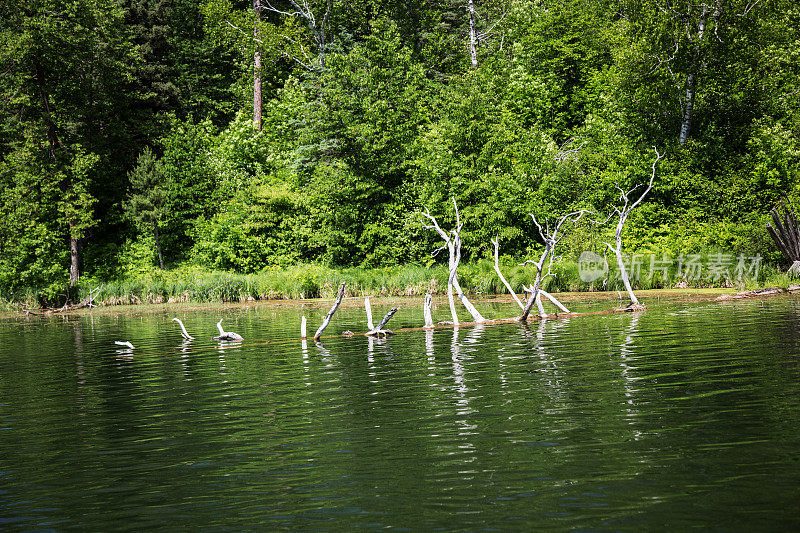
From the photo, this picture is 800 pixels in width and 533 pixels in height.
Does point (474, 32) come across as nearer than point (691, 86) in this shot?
No

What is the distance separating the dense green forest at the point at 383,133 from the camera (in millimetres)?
40844

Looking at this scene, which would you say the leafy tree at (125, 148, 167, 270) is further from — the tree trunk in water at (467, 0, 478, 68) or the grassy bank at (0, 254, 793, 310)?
the tree trunk in water at (467, 0, 478, 68)

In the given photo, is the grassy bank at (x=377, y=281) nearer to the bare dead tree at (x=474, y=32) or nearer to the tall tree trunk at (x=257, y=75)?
the tall tree trunk at (x=257, y=75)

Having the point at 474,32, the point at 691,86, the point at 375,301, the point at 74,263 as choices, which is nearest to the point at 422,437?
the point at 375,301

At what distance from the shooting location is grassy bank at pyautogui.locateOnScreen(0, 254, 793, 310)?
35.4 m

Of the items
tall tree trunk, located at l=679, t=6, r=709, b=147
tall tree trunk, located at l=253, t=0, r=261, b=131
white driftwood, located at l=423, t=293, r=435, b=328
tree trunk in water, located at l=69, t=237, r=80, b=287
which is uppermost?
tall tree trunk, located at l=253, t=0, r=261, b=131

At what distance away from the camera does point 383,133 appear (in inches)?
1822

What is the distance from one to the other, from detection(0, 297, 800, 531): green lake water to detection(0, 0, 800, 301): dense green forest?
2557 cm

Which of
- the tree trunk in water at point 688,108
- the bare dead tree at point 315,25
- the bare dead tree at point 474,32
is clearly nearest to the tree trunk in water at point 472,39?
the bare dead tree at point 474,32

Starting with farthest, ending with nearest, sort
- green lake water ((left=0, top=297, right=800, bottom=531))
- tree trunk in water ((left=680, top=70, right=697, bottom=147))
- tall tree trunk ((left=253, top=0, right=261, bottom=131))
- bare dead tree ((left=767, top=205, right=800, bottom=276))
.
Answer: tall tree trunk ((left=253, top=0, right=261, bottom=131)) → tree trunk in water ((left=680, top=70, right=697, bottom=147)) → bare dead tree ((left=767, top=205, right=800, bottom=276)) → green lake water ((left=0, top=297, right=800, bottom=531))

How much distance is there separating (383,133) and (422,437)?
39050mm

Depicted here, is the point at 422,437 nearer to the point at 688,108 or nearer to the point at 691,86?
the point at 688,108

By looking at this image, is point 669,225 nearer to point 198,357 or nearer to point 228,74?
point 198,357

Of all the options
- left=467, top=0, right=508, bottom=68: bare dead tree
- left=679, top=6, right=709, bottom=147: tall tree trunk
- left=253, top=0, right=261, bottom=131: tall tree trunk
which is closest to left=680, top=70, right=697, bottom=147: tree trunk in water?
left=679, top=6, right=709, bottom=147: tall tree trunk
